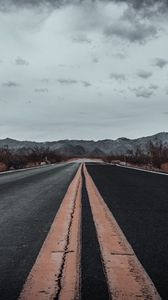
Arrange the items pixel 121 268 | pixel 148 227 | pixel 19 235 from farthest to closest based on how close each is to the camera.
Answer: pixel 148 227 → pixel 19 235 → pixel 121 268

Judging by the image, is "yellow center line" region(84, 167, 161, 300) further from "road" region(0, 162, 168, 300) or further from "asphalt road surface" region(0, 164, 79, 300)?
"asphalt road surface" region(0, 164, 79, 300)

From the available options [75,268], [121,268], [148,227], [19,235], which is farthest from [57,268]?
[148,227]

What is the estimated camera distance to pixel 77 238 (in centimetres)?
487

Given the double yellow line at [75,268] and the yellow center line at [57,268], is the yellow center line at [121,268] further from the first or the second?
the yellow center line at [57,268]

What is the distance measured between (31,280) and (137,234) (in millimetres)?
2170

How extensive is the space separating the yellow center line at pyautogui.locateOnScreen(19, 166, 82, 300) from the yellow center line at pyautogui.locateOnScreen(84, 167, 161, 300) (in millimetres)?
249

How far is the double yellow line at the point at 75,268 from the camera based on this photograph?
297cm

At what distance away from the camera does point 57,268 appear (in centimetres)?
361

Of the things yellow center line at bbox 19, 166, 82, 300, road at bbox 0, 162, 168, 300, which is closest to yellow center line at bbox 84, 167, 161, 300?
road at bbox 0, 162, 168, 300

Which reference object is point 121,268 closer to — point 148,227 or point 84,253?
point 84,253

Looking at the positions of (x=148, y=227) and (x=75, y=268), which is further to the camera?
(x=148, y=227)

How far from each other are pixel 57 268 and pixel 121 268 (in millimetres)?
511

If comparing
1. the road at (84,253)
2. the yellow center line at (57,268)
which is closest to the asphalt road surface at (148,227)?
the road at (84,253)

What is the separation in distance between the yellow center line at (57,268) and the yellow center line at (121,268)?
25 cm
